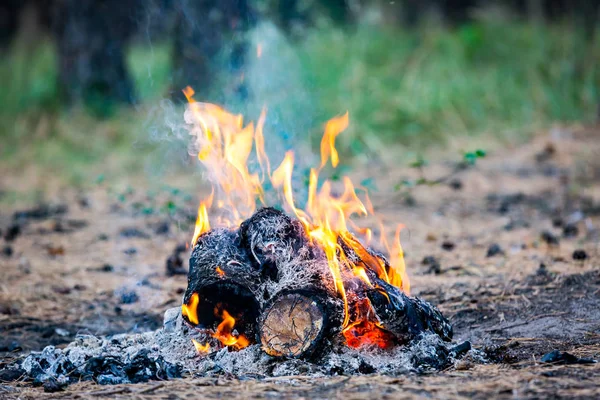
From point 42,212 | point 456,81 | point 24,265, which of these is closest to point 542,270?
point 24,265

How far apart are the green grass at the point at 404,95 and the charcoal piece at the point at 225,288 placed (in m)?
6.13

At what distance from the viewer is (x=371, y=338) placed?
3850 mm

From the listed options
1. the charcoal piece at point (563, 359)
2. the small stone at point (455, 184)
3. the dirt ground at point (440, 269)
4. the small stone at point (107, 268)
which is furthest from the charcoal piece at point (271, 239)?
the small stone at point (455, 184)

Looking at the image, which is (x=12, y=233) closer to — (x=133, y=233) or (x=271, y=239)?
(x=133, y=233)

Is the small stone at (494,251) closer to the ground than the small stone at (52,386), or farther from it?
farther from it

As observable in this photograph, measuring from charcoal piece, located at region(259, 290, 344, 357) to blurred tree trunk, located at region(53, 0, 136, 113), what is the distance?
31.5 feet

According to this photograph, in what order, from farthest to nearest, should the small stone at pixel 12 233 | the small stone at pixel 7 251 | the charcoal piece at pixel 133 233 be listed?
the charcoal piece at pixel 133 233 → the small stone at pixel 12 233 → the small stone at pixel 7 251

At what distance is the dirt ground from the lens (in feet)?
11.4

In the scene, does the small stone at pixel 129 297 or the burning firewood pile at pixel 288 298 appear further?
the small stone at pixel 129 297

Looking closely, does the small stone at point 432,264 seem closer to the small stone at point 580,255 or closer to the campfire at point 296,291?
the small stone at point 580,255

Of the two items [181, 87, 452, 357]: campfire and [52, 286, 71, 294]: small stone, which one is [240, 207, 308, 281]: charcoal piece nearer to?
[181, 87, 452, 357]: campfire

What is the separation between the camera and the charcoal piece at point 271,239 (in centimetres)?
389

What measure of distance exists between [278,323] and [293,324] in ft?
0.24

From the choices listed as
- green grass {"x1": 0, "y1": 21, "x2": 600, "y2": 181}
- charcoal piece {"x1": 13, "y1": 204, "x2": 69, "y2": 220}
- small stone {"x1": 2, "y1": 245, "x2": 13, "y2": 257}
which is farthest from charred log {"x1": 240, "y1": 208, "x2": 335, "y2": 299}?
green grass {"x1": 0, "y1": 21, "x2": 600, "y2": 181}
